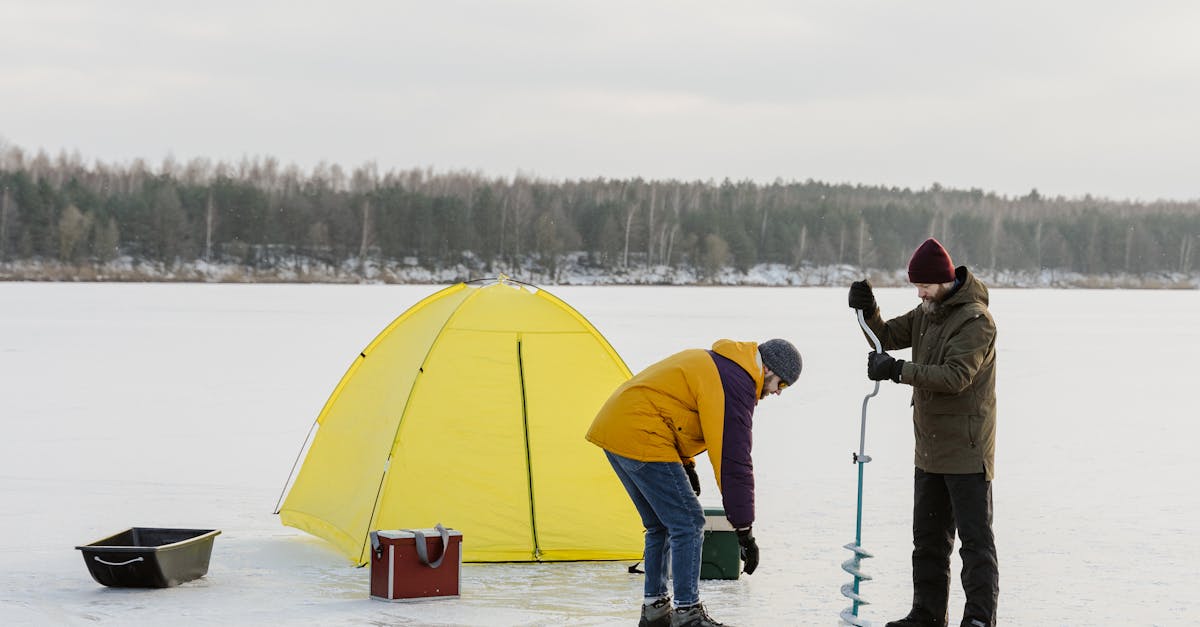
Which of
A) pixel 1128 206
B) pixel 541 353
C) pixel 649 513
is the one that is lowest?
pixel 649 513

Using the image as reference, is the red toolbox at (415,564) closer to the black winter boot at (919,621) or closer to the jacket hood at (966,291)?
the black winter boot at (919,621)

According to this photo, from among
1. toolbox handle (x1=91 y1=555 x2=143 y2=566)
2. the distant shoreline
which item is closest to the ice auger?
toolbox handle (x1=91 y1=555 x2=143 y2=566)

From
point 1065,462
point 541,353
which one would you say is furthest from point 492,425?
point 1065,462

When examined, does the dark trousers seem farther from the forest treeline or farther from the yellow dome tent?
the forest treeline

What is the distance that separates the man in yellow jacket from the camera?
4.87m

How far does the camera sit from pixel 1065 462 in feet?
35.2

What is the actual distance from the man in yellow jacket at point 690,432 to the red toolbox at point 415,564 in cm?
125

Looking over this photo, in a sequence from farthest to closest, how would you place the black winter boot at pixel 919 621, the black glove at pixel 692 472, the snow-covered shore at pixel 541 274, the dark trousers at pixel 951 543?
the snow-covered shore at pixel 541 274
the black glove at pixel 692 472
the black winter boot at pixel 919 621
the dark trousers at pixel 951 543

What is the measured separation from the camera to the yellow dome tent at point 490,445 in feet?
22.6

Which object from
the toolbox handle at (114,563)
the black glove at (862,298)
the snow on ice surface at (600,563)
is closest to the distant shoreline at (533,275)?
the snow on ice surface at (600,563)

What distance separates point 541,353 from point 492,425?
0.48 metres

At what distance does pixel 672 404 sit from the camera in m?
4.98

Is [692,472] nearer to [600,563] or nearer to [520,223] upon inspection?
[600,563]

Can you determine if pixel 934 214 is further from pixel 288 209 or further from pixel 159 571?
pixel 159 571
